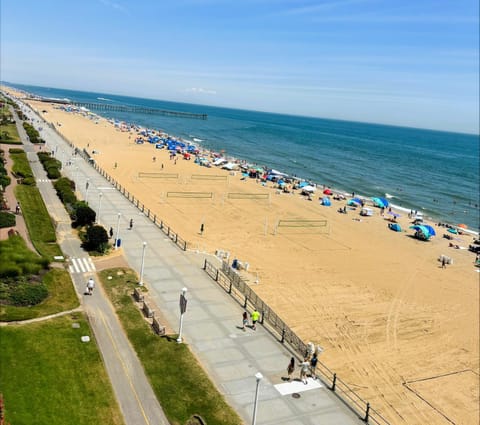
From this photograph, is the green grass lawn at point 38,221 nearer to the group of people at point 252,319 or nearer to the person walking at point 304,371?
the group of people at point 252,319

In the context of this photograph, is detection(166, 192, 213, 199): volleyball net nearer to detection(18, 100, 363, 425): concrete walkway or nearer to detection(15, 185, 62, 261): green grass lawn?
detection(15, 185, 62, 261): green grass lawn

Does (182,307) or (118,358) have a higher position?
(182,307)

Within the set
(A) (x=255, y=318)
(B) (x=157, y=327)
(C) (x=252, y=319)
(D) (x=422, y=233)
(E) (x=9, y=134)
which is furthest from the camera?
(E) (x=9, y=134)

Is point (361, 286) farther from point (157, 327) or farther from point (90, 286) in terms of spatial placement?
point (90, 286)

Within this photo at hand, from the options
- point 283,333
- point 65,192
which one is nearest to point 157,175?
point 65,192

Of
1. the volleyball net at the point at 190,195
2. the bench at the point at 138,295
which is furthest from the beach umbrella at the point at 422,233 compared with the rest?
the bench at the point at 138,295
